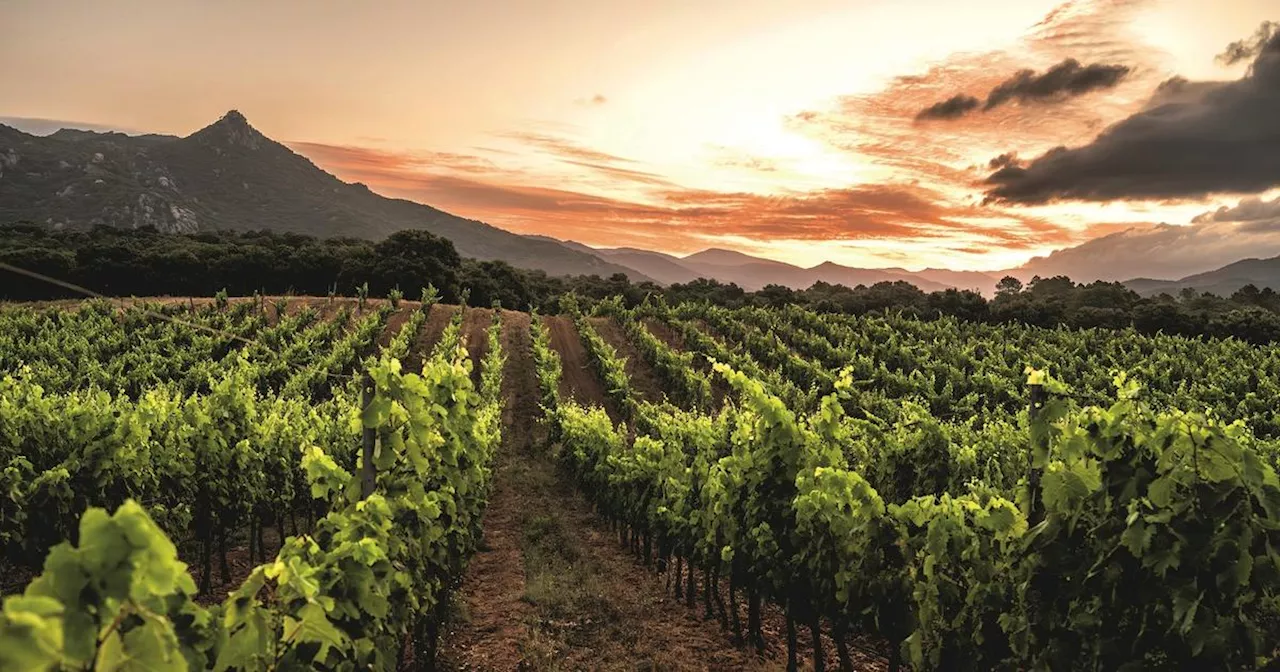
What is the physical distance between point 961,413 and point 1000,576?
25.6 meters

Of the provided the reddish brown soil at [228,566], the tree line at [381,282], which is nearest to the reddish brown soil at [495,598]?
the reddish brown soil at [228,566]

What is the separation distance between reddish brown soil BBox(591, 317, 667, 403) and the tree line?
12.2 metres

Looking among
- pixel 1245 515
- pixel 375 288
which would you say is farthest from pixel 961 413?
pixel 375 288

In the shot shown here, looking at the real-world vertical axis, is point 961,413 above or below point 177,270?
below

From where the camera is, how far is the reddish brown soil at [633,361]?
1417 inches

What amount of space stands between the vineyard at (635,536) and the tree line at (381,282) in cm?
4535

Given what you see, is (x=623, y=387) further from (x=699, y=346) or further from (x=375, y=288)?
(x=375, y=288)

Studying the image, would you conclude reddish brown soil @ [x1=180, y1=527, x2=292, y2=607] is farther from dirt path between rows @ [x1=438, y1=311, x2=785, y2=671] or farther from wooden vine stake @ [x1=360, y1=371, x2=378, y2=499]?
wooden vine stake @ [x1=360, y1=371, x2=378, y2=499]

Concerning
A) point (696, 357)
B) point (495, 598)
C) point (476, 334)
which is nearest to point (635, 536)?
point (495, 598)

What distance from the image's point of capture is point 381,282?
62812mm

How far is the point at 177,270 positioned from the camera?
2474 inches

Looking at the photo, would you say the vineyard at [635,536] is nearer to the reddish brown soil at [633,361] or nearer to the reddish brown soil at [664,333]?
the reddish brown soil at [633,361]

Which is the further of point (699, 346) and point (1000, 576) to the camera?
point (699, 346)

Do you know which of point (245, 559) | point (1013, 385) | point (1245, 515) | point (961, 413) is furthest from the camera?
point (1013, 385)
